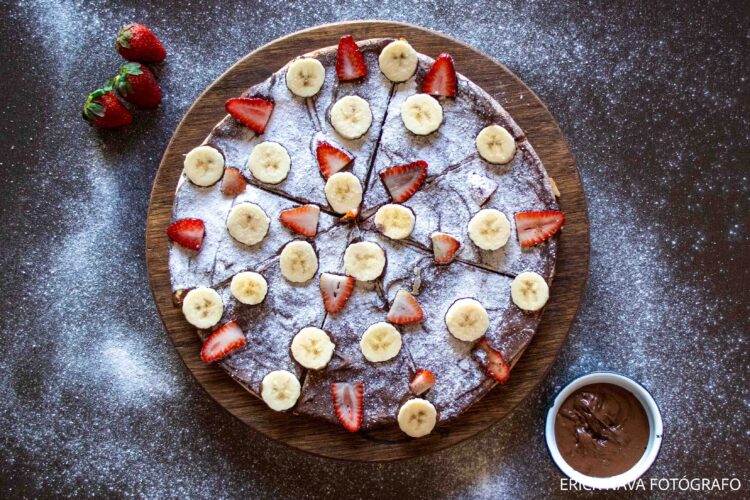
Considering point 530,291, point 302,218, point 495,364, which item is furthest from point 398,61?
point 495,364

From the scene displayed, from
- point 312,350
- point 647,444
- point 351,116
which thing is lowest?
point 312,350

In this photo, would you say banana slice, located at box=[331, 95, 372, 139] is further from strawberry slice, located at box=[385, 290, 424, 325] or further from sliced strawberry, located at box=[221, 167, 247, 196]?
strawberry slice, located at box=[385, 290, 424, 325]

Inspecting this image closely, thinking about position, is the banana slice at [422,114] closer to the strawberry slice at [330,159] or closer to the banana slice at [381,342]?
the strawberry slice at [330,159]

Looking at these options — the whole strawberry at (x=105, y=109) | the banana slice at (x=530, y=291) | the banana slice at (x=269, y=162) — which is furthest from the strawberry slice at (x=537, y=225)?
the whole strawberry at (x=105, y=109)

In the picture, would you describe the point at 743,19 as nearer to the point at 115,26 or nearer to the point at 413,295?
the point at 413,295

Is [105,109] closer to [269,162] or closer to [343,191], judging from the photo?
[269,162]

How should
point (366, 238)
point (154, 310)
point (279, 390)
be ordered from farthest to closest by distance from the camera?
point (154, 310)
point (366, 238)
point (279, 390)
